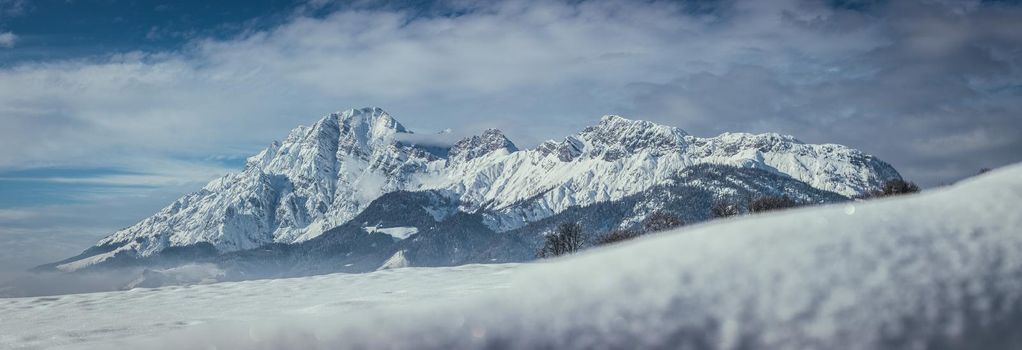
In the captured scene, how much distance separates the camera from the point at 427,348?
3.02 meters

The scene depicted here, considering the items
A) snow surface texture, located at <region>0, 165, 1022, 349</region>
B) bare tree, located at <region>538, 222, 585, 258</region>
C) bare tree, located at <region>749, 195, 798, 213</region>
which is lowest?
bare tree, located at <region>538, 222, 585, 258</region>

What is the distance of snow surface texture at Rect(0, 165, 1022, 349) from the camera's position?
9.96 feet

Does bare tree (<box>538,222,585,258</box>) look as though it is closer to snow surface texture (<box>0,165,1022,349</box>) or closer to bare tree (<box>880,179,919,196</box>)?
bare tree (<box>880,179,919,196</box>)

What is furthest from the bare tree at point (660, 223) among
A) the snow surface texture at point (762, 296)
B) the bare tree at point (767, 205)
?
the snow surface texture at point (762, 296)

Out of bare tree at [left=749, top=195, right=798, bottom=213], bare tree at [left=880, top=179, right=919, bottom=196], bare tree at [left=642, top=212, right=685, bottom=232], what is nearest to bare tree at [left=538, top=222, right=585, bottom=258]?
bare tree at [left=642, top=212, right=685, bottom=232]

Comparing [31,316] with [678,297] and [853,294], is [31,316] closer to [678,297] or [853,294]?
[678,297]

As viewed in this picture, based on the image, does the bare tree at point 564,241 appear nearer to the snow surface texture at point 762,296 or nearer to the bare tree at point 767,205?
the bare tree at point 767,205

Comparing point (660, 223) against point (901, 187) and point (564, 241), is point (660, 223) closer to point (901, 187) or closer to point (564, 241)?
point (564, 241)

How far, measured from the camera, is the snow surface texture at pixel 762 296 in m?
3.04

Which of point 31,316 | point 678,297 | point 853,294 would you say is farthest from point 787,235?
point 31,316

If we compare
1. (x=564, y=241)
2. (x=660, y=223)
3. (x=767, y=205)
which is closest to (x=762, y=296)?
(x=564, y=241)

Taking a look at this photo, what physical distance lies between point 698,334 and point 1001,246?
5.41ft

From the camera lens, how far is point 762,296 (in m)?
3.12

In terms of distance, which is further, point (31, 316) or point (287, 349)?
point (31, 316)
